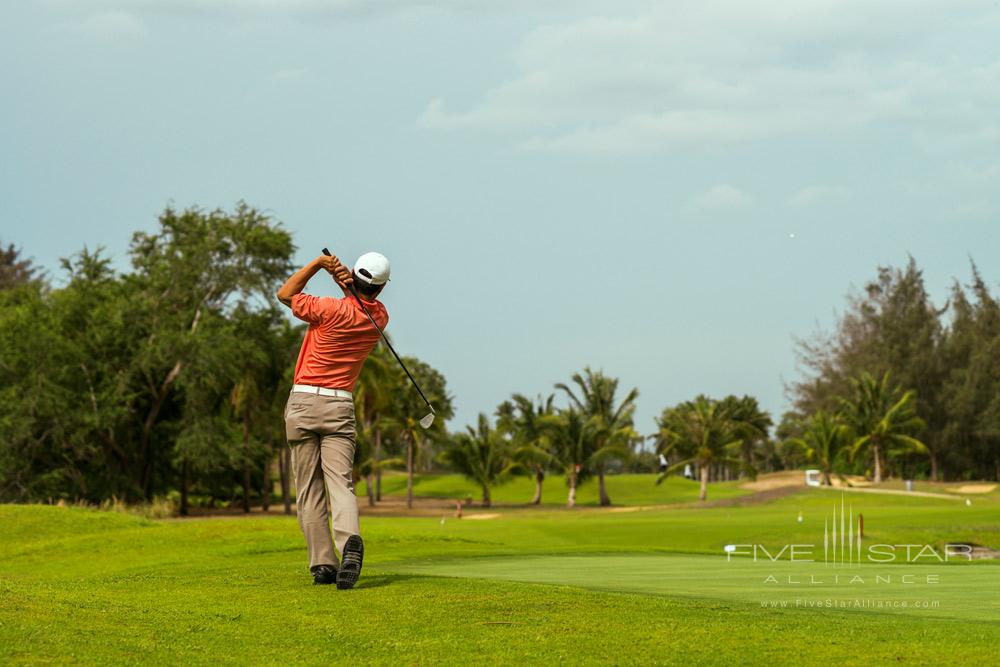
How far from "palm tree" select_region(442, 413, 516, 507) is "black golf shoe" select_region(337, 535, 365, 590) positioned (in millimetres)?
65461

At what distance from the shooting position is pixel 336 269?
33.7ft

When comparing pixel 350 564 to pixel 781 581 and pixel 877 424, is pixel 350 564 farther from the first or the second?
pixel 877 424

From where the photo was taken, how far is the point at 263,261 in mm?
62531

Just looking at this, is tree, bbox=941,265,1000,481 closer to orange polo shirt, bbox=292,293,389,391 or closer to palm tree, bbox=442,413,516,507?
palm tree, bbox=442,413,516,507

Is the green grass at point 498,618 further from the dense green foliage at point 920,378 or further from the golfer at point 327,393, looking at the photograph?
the dense green foliage at point 920,378

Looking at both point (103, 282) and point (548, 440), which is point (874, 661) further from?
point (548, 440)

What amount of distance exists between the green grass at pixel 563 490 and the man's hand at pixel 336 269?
234 ft

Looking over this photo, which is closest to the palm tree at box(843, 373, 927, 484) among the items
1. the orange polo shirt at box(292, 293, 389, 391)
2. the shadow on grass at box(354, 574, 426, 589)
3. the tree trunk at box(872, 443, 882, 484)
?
the tree trunk at box(872, 443, 882, 484)

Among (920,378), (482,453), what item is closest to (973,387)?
(920,378)

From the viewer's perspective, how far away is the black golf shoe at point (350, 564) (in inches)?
376

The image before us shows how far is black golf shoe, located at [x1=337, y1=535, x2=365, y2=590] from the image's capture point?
376 inches

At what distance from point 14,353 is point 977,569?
48.2 m

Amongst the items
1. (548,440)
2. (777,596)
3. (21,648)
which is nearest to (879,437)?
(548,440)

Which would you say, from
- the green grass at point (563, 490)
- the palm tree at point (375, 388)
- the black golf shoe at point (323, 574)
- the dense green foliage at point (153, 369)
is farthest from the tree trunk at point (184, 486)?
the black golf shoe at point (323, 574)
